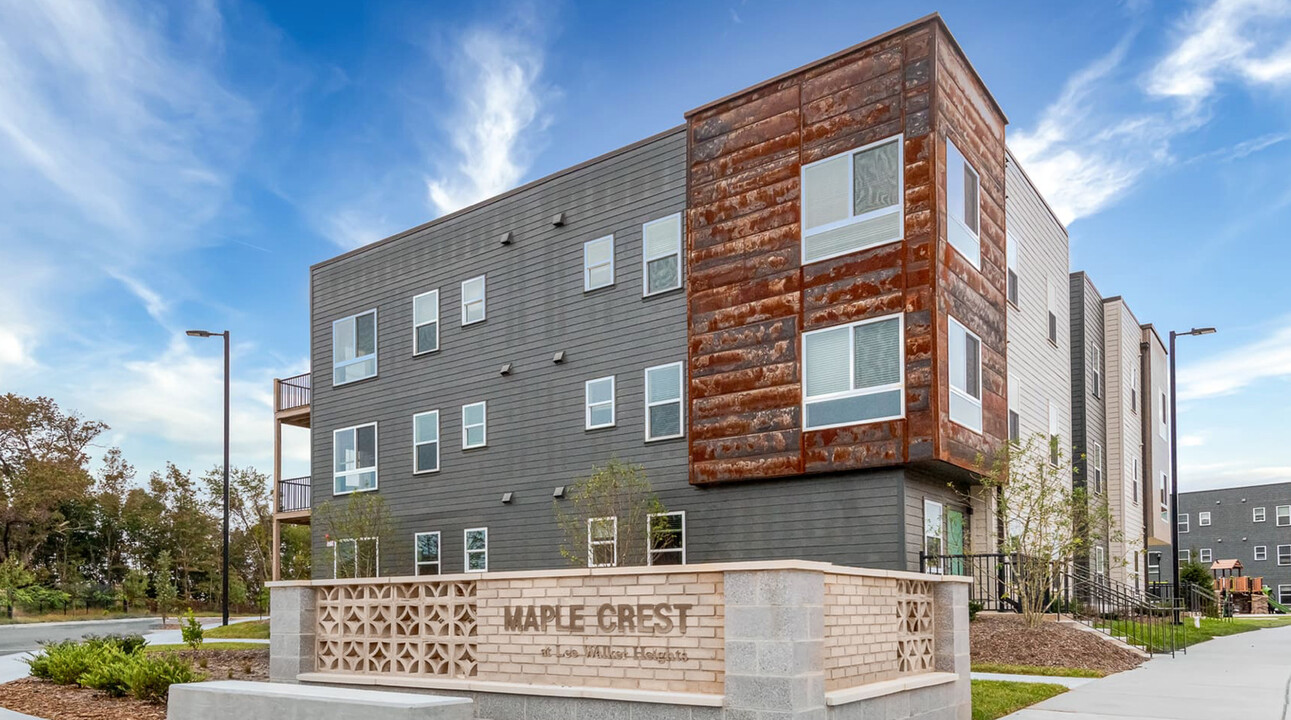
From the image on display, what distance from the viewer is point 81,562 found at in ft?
159

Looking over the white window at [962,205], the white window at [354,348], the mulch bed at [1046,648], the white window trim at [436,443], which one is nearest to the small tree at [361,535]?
the white window trim at [436,443]

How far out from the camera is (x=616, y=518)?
1897cm

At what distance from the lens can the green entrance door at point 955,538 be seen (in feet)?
59.8

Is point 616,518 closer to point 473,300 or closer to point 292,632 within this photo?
point 473,300

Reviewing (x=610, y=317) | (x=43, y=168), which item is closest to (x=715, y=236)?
(x=610, y=317)

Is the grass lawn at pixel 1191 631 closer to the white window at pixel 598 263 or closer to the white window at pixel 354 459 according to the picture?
the white window at pixel 598 263

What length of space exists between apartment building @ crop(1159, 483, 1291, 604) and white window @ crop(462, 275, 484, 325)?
54.8 metres

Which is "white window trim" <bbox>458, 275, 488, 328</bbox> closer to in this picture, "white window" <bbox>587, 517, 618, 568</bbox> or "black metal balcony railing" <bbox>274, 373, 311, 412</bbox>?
"white window" <bbox>587, 517, 618, 568</bbox>

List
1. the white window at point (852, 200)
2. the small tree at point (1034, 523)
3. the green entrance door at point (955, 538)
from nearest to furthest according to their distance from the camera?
the small tree at point (1034, 523)
the white window at point (852, 200)
the green entrance door at point (955, 538)

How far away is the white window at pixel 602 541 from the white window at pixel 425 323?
6.93 m

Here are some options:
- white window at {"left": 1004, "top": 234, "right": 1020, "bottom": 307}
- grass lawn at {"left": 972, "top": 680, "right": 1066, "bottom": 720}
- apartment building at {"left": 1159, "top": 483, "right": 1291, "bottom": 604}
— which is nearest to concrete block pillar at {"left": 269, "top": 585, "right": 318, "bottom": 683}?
grass lawn at {"left": 972, "top": 680, "right": 1066, "bottom": 720}

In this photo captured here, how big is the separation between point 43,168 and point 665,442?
14.5m

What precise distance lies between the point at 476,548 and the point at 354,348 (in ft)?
22.4

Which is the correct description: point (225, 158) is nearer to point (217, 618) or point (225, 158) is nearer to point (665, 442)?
point (665, 442)
